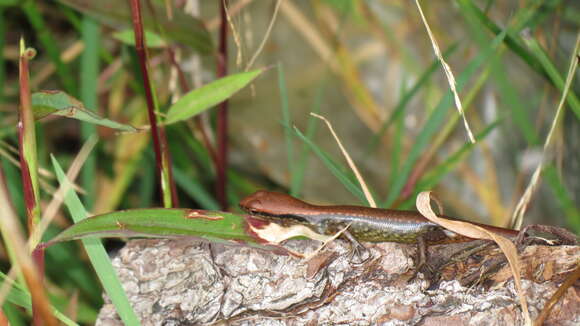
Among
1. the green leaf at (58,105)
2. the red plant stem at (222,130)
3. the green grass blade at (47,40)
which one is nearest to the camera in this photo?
the green leaf at (58,105)

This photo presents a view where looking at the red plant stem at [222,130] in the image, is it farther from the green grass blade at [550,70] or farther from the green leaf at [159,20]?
the green grass blade at [550,70]

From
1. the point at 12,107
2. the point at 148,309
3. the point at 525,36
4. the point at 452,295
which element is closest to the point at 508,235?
the point at 452,295

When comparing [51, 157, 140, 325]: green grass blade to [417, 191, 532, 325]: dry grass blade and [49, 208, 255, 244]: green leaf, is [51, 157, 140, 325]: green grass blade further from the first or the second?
[417, 191, 532, 325]: dry grass blade

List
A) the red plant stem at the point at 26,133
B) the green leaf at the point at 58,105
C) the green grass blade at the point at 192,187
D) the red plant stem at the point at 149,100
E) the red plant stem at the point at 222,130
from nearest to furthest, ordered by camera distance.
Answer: the red plant stem at the point at 26,133, the green leaf at the point at 58,105, the red plant stem at the point at 149,100, the red plant stem at the point at 222,130, the green grass blade at the point at 192,187

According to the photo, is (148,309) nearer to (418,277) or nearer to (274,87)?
(418,277)

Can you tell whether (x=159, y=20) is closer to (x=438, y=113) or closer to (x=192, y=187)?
(x=192, y=187)

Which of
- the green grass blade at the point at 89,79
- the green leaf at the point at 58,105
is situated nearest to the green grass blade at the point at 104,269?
the green leaf at the point at 58,105

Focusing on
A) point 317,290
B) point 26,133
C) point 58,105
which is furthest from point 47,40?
point 317,290
